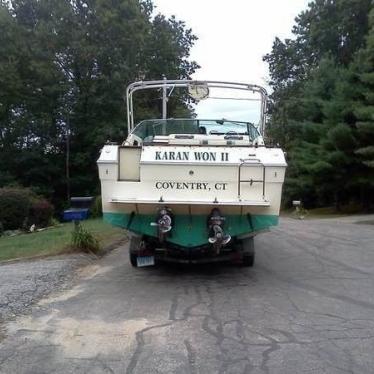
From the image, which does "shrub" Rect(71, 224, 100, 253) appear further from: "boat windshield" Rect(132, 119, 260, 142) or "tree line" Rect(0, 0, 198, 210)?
"tree line" Rect(0, 0, 198, 210)

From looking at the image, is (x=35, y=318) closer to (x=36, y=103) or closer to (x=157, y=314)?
(x=157, y=314)

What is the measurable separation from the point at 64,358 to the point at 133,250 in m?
4.44

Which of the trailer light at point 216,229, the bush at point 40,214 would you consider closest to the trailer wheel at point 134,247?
the trailer light at point 216,229

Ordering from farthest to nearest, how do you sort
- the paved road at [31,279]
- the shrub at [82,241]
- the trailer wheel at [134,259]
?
the shrub at [82,241]
the trailer wheel at [134,259]
the paved road at [31,279]

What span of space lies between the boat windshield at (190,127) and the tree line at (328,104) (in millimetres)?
16675

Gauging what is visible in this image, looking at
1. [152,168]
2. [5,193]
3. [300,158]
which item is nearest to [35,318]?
[152,168]

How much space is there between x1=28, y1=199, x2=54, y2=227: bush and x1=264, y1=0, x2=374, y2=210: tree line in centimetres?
1409

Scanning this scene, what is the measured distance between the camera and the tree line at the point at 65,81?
3644 cm

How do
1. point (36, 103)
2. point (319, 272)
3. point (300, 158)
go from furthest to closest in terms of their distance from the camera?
1. point (36, 103)
2. point (300, 158)
3. point (319, 272)

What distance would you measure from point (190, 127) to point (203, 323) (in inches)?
215

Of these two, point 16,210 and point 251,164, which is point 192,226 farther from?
point 16,210

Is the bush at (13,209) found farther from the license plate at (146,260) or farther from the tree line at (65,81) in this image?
the tree line at (65,81)

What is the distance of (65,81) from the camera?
37688mm

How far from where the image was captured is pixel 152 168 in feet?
28.5
